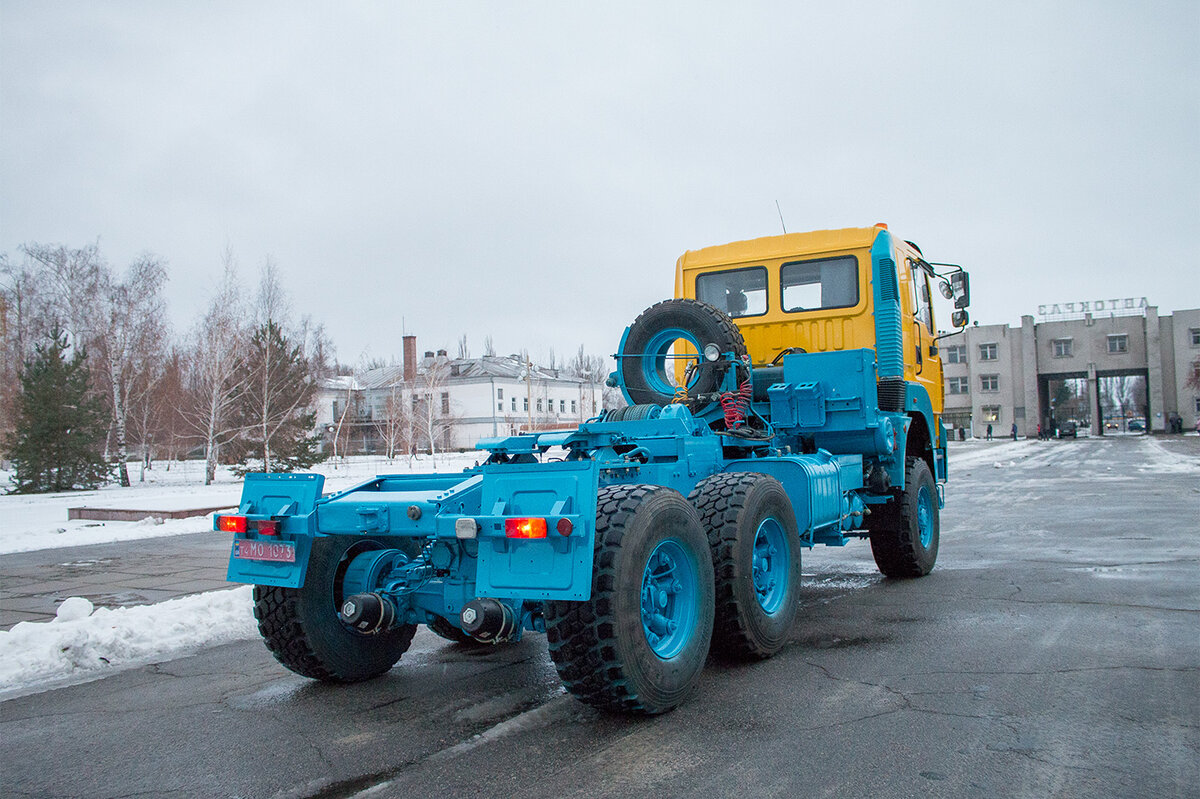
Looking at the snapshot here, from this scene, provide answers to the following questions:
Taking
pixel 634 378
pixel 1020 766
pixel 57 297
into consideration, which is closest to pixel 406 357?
pixel 57 297

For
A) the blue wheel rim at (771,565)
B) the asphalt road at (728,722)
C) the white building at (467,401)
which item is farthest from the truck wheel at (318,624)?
the white building at (467,401)

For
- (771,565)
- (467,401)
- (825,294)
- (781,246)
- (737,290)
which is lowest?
(771,565)

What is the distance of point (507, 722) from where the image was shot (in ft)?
14.5

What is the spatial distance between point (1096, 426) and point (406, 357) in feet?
198

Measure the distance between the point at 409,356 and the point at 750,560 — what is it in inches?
2574

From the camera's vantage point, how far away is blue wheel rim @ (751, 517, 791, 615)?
571 cm

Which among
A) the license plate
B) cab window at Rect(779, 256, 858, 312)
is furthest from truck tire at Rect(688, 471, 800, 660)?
cab window at Rect(779, 256, 858, 312)

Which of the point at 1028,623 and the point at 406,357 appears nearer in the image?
the point at 1028,623

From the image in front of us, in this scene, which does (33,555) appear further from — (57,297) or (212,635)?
(57,297)

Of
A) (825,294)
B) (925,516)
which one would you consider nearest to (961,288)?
(825,294)

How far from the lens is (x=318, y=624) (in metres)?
5.04

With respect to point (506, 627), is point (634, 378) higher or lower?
higher

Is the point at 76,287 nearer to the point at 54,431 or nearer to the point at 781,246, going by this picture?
the point at 54,431

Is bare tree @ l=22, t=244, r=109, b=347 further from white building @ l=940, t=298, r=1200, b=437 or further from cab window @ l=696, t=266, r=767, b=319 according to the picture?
white building @ l=940, t=298, r=1200, b=437
